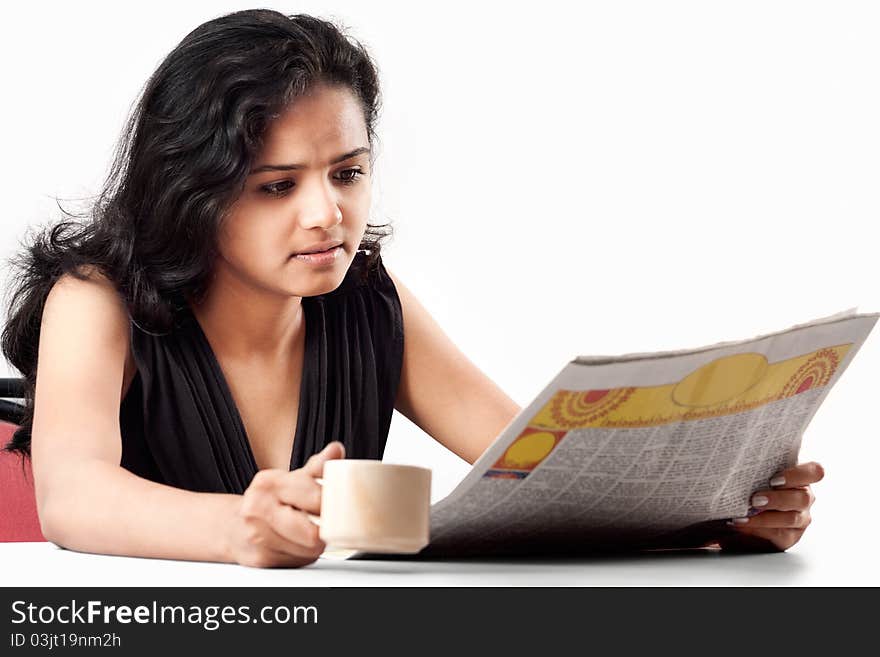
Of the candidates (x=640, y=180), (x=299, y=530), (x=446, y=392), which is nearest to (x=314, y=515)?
(x=299, y=530)

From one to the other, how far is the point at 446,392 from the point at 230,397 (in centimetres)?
35

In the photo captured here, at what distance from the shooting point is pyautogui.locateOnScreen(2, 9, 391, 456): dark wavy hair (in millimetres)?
1214

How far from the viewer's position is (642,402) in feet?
2.31

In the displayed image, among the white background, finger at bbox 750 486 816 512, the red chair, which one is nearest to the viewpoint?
finger at bbox 750 486 816 512

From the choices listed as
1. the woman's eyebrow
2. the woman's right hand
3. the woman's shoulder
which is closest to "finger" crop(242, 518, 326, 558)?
the woman's right hand

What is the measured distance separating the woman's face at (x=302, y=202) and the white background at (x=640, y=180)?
1.55 m

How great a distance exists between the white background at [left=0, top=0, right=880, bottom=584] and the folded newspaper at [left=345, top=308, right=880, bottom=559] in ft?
6.40

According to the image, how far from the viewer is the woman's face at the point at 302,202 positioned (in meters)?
1.18

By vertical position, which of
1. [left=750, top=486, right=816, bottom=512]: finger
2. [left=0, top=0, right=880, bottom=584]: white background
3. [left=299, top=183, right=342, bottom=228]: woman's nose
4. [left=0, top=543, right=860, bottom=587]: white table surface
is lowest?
[left=0, top=543, right=860, bottom=587]: white table surface

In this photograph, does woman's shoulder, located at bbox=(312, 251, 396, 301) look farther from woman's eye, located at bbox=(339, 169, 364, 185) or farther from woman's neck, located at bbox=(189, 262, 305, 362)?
woman's eye, located at bbox=(339, 169, 364, 185)

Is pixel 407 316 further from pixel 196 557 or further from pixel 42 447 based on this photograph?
pixel 196 557
